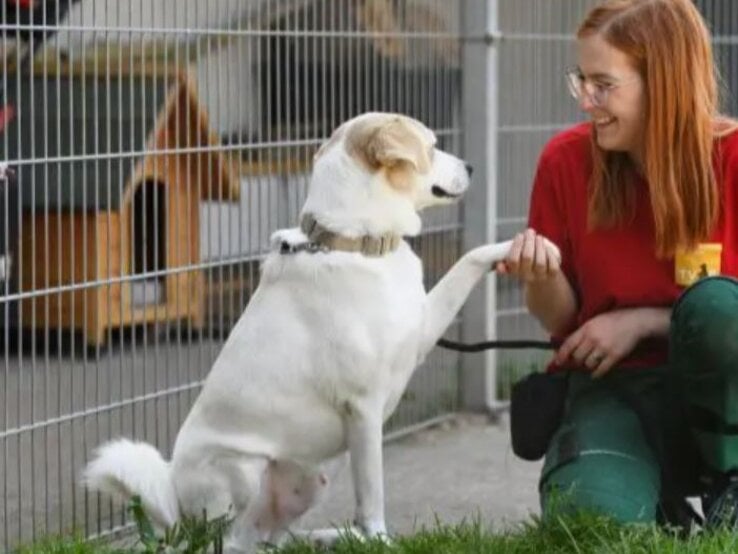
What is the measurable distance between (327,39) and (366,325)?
200cm

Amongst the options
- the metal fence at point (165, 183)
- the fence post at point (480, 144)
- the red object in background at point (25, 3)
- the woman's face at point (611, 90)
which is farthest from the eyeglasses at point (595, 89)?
the fence post at point (480, 144)

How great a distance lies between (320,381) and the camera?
4402 millimetres

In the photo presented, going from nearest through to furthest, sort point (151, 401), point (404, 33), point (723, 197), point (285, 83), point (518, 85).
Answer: point (723, 197) → point (151, 401) → point (285, 83) → point (404, 33) → point (518, 85)

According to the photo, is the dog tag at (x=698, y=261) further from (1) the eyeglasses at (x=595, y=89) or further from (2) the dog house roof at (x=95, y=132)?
(2) the dog house roof at (x=95, y=132)

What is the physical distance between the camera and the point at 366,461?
174 inches

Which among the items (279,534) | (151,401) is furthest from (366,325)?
(151,401)

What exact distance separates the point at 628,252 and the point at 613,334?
8.1 inches

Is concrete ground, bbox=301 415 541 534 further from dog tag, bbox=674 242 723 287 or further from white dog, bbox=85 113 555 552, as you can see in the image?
dog tag, bbox=674 242 723 287

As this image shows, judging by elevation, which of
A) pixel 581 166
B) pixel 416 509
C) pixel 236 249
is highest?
pixel 581 166

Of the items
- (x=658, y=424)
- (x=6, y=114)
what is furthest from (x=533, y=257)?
(x=6, y=114)

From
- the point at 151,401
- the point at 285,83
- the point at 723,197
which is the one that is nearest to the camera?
the point at 723,197

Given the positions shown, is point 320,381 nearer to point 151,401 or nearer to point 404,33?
point 151,401

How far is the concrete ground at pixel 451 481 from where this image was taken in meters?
5.47

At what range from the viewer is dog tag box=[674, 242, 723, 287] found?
4.25 meters
